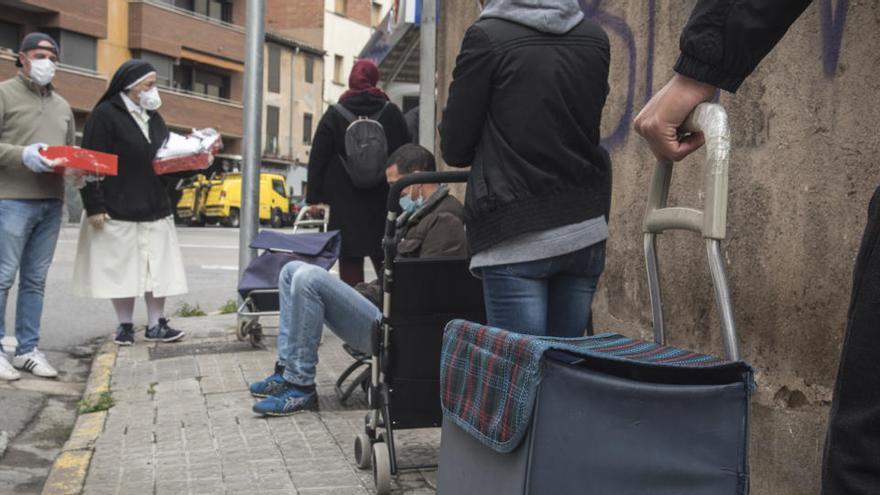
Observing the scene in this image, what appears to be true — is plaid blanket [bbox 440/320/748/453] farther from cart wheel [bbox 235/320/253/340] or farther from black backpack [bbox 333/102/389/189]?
cart wheel [bbox 235/320/253/340]

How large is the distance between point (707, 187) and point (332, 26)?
6197 centimetres

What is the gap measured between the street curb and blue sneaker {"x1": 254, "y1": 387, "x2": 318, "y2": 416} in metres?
0.83

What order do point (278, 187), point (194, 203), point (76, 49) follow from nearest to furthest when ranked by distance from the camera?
point (194, 203) < point (76, 49) < point (278, 187)

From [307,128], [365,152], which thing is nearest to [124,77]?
[365,152]

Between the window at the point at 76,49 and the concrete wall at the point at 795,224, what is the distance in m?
40.1

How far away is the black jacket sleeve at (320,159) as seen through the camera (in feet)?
24.1

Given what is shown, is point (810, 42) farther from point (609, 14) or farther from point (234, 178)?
point (234, 178)

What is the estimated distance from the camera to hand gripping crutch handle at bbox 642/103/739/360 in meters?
2.09

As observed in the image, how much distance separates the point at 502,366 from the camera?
7.55ft

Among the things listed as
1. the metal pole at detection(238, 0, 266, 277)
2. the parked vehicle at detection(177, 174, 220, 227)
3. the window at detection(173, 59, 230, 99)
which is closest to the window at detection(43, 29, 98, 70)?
the window at detection(173, 59, 230, 99)

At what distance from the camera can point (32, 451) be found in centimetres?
538

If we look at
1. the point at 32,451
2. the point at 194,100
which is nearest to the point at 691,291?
the point at 32,451

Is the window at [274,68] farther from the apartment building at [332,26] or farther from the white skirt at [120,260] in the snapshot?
the white skirt at [120,260]

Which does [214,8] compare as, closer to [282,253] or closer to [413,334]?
[282,253]
